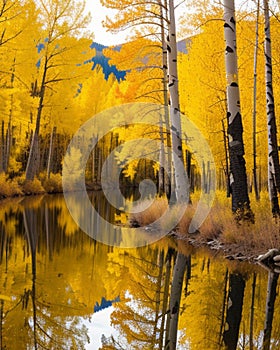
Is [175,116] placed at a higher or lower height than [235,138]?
higher

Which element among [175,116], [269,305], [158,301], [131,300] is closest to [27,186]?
[175,116]

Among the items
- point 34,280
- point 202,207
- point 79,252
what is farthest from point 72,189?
point 34,280

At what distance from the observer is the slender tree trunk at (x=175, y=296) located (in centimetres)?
480

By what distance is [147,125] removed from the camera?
894 inches

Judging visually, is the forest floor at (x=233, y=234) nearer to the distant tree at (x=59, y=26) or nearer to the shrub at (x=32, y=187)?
the shrub at (x=32, y=187)

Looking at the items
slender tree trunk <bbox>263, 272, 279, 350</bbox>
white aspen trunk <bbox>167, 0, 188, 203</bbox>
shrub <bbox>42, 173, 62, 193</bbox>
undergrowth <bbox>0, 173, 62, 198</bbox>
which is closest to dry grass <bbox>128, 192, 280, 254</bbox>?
white aspen trunk <bbox>167, 0, 188, 203</bbox>

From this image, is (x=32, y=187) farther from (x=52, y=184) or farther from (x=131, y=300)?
(x=131, y=300)

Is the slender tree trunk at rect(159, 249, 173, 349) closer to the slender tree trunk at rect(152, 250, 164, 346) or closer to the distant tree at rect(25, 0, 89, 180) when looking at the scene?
the slender tree trunk at rect(152, 250, 164, 346)

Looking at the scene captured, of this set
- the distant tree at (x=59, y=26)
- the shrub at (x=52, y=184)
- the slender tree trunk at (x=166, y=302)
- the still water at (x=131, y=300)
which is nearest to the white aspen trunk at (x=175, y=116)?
the still water at (x=131, y=300)

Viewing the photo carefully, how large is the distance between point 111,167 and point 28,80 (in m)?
23.5

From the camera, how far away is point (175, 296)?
6.43 metres

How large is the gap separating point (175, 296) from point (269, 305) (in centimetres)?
118

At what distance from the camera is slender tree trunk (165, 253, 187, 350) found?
480 cm

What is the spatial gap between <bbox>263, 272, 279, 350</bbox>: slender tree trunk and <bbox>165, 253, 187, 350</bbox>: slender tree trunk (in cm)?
83
